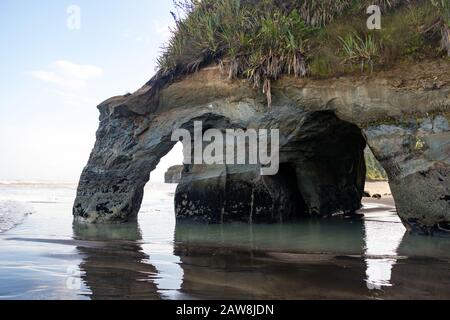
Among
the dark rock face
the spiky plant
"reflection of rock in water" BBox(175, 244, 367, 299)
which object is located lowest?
"reflection of rock in water" BBox(175, 244, 367, 299)

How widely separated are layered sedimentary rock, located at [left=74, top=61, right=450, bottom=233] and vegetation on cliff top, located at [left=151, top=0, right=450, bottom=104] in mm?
353

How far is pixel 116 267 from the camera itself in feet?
19.6

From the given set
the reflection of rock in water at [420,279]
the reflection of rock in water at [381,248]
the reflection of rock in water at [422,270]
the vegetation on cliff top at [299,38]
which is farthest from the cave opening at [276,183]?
the reflection of rock in water at [420,279]

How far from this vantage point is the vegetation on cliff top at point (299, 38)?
9.61 meters

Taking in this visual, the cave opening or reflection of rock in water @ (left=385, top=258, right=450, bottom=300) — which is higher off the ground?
the cave opening

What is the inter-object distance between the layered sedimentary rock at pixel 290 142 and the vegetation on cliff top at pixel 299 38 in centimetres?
35

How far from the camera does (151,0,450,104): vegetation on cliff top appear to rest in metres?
9.61

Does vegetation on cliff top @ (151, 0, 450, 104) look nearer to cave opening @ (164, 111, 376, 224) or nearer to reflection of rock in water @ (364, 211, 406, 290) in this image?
cave opening @ (164, 111, 376, 224)

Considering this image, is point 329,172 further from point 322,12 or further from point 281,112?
point 322,12

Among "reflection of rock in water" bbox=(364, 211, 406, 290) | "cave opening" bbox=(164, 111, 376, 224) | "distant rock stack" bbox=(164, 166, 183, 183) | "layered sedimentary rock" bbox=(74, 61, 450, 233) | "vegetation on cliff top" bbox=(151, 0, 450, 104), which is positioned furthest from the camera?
"distant rock stack" bbox=(164, 166, 183, 183)

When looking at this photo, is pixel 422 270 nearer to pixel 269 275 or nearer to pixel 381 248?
pixel 381 248

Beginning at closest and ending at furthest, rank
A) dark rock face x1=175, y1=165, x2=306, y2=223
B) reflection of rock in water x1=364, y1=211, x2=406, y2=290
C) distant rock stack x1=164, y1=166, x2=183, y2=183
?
reflection of rock in water x1=364, y1=211, x2=406, y2=290 → dark rock face x1=175, y1=165, x2=306, y2=223 → distant rock stack x1=164, y1=166, x2=183, y2=183

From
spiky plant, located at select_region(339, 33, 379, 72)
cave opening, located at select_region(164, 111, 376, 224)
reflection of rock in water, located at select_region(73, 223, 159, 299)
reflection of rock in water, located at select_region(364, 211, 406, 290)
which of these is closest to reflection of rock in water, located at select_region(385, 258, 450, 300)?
reflection of rock in water, located at select_region(364, 211, 406, 290)

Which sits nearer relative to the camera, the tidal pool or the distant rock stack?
the tidal pool
